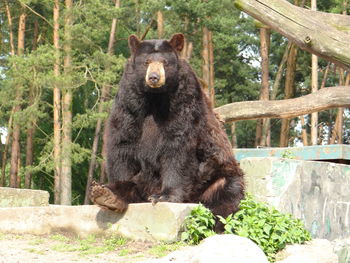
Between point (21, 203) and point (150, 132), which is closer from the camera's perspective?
point (150, 132)

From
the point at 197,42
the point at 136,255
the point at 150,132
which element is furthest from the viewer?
the point at 197,42

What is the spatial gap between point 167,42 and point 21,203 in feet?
10.9

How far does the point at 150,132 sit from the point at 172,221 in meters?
1.03

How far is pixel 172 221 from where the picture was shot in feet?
17.8

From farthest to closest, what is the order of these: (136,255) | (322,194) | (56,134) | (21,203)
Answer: (56,134) < (322,194) < (21,203) < (136,255)

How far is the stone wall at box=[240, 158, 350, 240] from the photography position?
829 cm

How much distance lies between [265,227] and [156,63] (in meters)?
2.03

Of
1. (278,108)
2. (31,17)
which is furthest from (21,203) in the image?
(31,17)

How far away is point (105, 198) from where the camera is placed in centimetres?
561

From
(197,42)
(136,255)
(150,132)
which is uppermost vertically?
(197,42)

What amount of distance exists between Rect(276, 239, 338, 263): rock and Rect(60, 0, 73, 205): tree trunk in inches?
609

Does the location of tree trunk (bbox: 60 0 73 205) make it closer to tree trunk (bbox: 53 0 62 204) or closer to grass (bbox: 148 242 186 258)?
tree trunk (bbox: 53 0 62 204)

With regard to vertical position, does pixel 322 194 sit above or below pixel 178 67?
below

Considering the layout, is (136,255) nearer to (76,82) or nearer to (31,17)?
(76,82)
